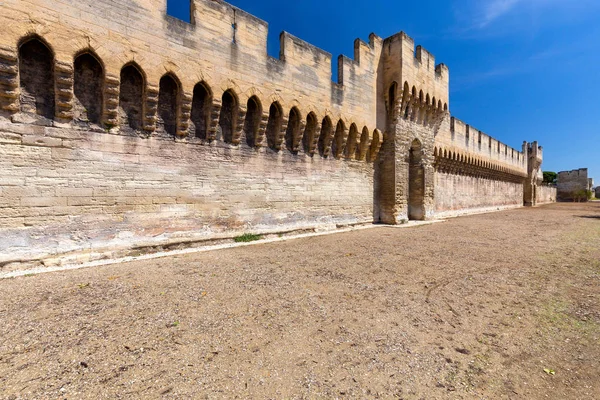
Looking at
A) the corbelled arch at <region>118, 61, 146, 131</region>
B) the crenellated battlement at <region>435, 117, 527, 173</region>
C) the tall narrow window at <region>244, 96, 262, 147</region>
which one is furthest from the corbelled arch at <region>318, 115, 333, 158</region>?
the crenellated battlement at <region>435, 117, 527, 173</region>

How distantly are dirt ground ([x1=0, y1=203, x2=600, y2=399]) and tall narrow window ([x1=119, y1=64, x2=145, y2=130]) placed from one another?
149 inches

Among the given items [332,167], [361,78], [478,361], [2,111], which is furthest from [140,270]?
[361,78]

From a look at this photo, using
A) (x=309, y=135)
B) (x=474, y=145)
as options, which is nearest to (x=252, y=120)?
(x=309, y=135)

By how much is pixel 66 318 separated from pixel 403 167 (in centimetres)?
1375

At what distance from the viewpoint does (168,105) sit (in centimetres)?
759

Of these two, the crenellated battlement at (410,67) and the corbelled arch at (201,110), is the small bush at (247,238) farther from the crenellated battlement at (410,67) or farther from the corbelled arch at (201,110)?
the crenellated battlement at (410,67)

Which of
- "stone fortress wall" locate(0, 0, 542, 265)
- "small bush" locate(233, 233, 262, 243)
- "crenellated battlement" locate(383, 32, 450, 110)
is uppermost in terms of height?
"crenellated battlement" locate(383, 32, 450, 110)

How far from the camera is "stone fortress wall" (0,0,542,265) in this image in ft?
18.9

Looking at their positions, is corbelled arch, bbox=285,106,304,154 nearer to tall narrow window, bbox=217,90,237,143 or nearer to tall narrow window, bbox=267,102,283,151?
tall narrow window, bbox=267,102,283,151

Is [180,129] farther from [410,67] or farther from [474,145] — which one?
[474,145]

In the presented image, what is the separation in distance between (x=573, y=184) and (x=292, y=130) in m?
62.1

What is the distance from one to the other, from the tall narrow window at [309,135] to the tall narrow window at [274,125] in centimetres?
139

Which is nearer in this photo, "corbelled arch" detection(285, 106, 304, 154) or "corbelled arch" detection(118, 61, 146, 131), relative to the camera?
"corbelled arch" detection(118, 61, 146, 131)

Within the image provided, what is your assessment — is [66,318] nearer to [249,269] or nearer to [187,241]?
[249,269]
